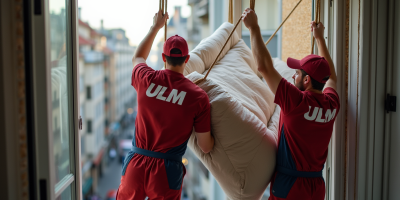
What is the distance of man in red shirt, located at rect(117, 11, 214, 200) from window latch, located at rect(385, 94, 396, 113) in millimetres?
972

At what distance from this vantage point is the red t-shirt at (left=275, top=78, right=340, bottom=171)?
1245 millimetres

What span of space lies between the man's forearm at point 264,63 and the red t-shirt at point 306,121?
0.03 meters

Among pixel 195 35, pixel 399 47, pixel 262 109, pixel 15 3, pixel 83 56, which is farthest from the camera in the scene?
pixel 83 56

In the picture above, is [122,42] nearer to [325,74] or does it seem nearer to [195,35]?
[195,35]

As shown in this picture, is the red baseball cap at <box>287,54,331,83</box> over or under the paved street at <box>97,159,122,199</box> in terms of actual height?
over

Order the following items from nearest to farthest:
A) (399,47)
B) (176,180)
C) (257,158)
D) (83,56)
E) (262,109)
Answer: (176,180) → (257,158) → (399,47) → (262,109) → (83,56)

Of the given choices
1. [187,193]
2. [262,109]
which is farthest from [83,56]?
[262,109]

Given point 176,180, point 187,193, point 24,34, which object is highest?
point 24,34

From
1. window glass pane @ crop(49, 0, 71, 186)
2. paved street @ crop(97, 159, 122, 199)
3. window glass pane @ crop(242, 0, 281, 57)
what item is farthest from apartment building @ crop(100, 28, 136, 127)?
window glass pane @ crop(49, 0, 71, 186)

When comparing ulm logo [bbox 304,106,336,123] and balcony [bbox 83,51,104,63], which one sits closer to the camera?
ulm logo [bbox 304,106,336,123]

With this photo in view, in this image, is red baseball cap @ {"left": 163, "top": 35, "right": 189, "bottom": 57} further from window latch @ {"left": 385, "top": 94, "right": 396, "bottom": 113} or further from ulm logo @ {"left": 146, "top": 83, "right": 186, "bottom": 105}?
window latch @ {"left": 385, "top": 94, "right": 396, "bottom": 113}

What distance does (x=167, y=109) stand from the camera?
1.20 metres

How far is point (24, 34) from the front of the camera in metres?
0.94

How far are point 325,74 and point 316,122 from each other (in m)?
0.21
